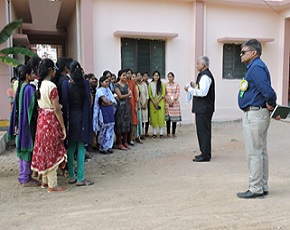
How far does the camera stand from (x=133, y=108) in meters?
6.91

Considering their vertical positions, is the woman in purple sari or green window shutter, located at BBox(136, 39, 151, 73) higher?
green window shutter, located at BBox(136, 39, 151, 73)

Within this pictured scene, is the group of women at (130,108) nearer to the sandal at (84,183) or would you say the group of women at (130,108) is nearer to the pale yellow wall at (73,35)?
the sandal at (84,183)

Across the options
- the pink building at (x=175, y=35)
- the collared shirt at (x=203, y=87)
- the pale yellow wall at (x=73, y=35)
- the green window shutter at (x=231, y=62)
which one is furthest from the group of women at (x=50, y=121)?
the green window shutter at (x=231, y=62)

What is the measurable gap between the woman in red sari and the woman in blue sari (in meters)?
2.04

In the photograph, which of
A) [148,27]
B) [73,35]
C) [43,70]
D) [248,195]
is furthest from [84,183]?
[73,35]

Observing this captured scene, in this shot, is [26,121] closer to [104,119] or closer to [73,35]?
[104,119]

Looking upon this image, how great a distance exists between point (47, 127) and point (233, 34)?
8475mm

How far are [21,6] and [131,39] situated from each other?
3.99 meters

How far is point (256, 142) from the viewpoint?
357 centimetres

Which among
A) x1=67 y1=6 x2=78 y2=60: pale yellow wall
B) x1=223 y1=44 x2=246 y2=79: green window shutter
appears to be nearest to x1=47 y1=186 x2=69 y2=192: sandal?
x1=67 y1=6 x2=78 y2=60: pale yellow wall

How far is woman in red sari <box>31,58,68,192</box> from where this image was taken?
376cm

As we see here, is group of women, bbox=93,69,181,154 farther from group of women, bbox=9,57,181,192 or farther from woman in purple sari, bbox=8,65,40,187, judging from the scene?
woman in purple sari, bbox=8,65,40,187

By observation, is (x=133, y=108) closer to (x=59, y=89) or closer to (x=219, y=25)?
(x=59, y=89)

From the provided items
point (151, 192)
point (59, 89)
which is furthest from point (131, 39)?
point (151, 192)
